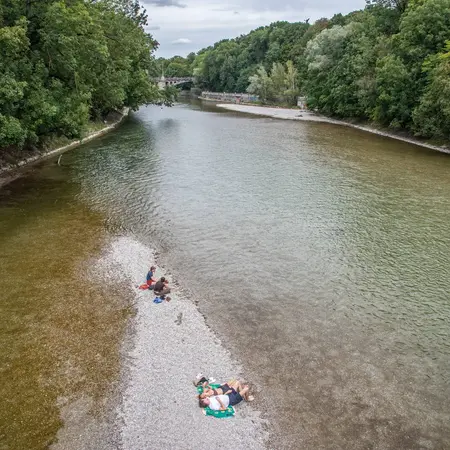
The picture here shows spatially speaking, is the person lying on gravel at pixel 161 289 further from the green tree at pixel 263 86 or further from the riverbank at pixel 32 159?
the green tree at pixel 263 86

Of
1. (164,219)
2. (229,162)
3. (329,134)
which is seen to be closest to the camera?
(164,219)

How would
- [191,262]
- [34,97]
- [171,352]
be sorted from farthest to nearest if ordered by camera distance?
[34,97] < [191,262] < [171,352]

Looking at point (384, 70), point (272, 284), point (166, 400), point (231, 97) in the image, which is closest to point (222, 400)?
point (166, 400)

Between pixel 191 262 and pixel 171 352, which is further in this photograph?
pixel 191 262

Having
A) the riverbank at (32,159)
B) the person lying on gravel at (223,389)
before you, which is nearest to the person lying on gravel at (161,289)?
the person lying on gravel at (223,389)

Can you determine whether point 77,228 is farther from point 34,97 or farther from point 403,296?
point 403,296

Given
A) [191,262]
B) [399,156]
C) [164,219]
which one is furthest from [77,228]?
[399,156]

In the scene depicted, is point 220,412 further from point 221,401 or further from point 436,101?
point 436,101
